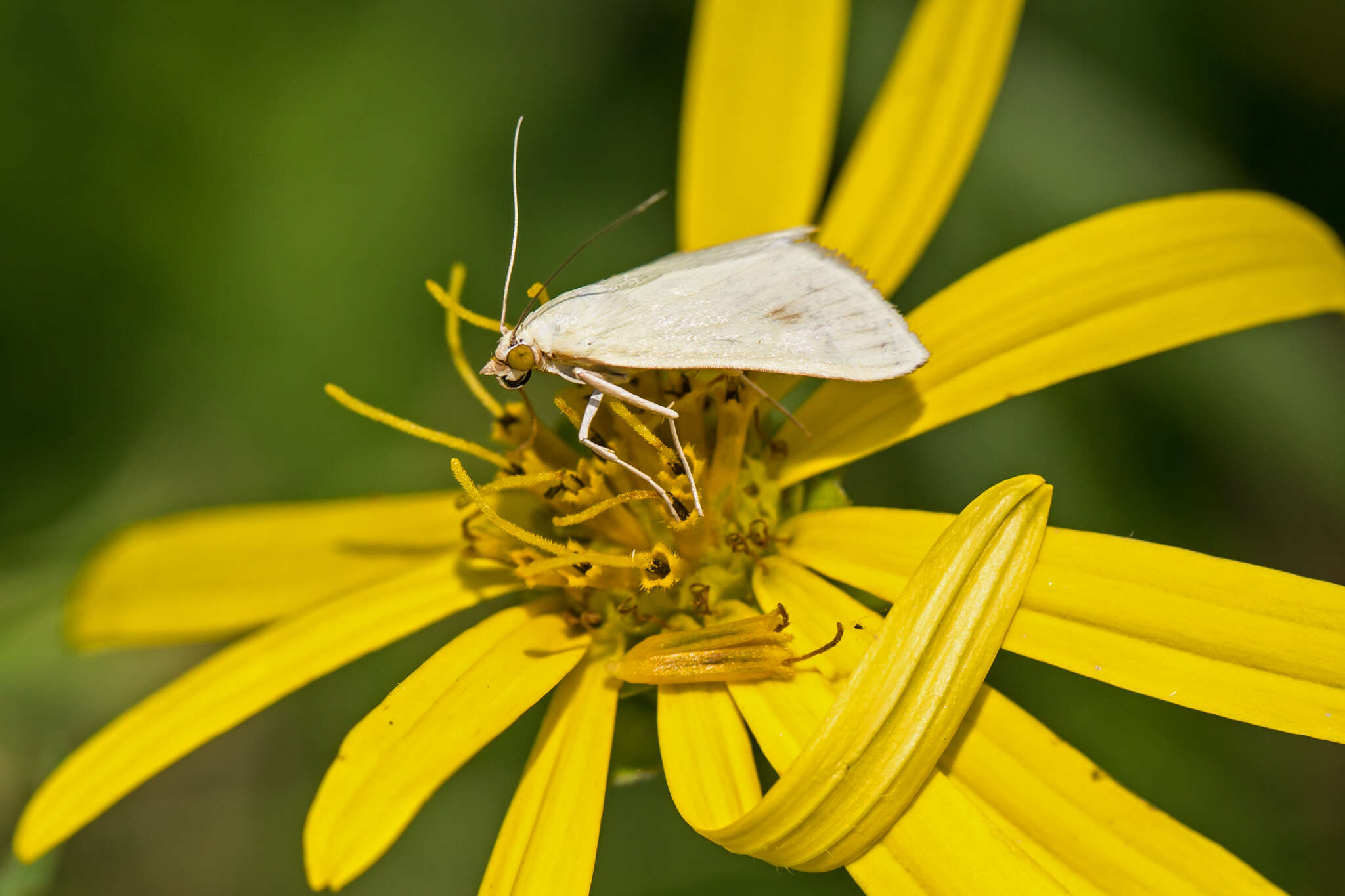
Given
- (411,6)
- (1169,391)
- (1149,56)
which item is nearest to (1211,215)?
(1169,391)

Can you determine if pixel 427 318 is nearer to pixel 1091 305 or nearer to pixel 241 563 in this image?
pixel 241 563

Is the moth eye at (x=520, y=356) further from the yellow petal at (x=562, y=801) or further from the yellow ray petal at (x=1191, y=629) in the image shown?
the yellow ray petal at (x=1191, y=629)

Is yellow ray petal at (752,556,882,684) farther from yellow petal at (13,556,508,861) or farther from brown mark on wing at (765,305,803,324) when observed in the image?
yellow petal at (13,556,508,861)

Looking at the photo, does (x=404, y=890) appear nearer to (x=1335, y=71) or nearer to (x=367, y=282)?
(x=367, y=282)

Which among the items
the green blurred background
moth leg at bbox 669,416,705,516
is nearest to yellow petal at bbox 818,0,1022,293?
moth leg at bbox 669,416,705,516

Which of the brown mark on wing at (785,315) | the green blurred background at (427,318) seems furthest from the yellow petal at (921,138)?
the green blurred background at (427,318)

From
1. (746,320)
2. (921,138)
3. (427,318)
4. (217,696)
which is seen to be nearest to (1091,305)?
(921,138)
